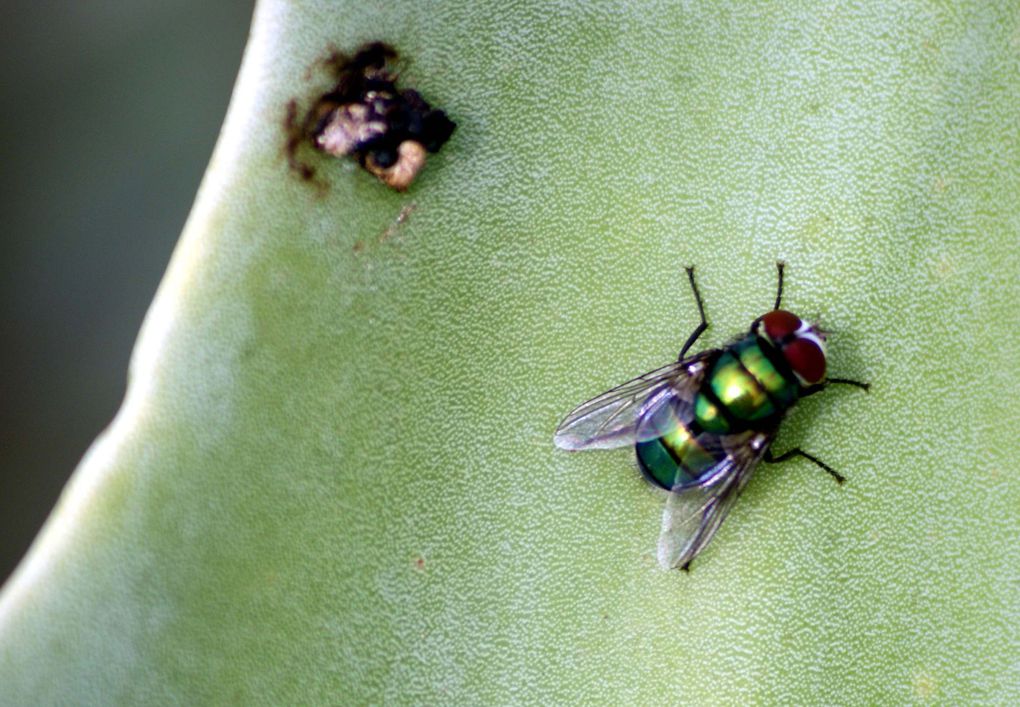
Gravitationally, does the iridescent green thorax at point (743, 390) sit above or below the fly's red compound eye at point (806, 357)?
below

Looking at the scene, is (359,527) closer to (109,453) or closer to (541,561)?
(541,561)

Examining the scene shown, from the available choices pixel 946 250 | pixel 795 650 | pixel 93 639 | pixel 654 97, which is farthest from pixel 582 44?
pixel 93 639

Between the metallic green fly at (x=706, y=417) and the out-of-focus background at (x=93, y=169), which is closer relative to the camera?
the metallic green fly at (x=706, y=417)

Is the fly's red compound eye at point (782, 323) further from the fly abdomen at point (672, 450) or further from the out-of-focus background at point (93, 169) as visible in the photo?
the out-of-focus background at point (93, 169)

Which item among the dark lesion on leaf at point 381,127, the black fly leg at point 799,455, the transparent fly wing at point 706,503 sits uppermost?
the dark lesion on leaf at point 381,127

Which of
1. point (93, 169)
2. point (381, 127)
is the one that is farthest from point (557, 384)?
point (93, 169)

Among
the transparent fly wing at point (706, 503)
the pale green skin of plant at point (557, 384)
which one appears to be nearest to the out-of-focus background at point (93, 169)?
the pale green skin of plant at point (557, 384)
